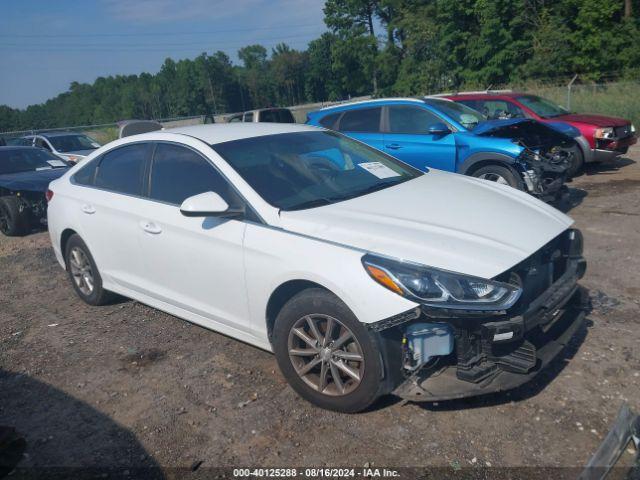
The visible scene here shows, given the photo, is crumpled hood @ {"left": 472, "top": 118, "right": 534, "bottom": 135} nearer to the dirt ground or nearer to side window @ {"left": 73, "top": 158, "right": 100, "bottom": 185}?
the dirt ground

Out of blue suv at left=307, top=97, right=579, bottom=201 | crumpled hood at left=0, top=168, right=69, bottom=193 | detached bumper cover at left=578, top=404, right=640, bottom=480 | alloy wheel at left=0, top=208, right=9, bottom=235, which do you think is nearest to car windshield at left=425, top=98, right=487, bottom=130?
blue suv at left=307, top=97, right=579, bottom=201

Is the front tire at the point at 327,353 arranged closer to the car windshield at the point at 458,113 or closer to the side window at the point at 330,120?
the car windshield at the point at 458,113

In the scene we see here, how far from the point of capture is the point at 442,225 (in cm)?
323

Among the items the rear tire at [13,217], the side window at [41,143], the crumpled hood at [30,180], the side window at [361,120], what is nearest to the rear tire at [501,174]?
the side window at [361,120]

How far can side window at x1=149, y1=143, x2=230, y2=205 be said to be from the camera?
149 inches

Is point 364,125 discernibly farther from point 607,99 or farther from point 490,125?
point 607,99

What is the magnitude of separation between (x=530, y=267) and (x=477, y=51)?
1396 inches

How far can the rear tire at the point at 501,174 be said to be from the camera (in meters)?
7.18

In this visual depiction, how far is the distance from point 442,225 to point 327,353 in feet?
3.35

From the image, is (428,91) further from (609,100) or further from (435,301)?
(435,301)

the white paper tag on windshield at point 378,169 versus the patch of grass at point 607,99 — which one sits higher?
the patch of grass at point 607,99

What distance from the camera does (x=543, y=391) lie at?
3.25 metres

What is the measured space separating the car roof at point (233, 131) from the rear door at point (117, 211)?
1.42 feet

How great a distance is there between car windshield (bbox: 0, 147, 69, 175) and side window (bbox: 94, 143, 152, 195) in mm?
5881
